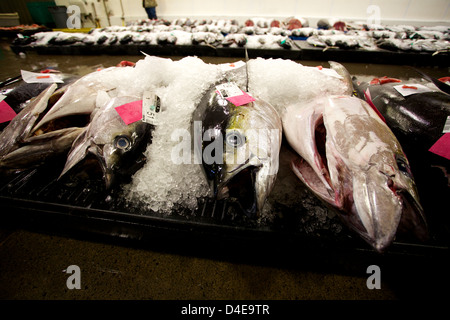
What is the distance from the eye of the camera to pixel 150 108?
1.55 metres

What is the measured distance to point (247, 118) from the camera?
1245 millimetres

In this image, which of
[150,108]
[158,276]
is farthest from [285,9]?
[158,276]

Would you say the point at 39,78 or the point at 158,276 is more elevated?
the point at 39,78

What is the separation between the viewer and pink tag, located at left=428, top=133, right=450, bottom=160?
1.26m

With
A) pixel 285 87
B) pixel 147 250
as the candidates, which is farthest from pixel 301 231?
pixel 285 87

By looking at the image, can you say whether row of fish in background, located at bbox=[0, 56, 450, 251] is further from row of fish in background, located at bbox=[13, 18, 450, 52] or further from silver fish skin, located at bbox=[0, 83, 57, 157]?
row of fish in background, located at bbox=[13, 18, 450, 52]

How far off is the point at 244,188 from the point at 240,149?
0.22 m

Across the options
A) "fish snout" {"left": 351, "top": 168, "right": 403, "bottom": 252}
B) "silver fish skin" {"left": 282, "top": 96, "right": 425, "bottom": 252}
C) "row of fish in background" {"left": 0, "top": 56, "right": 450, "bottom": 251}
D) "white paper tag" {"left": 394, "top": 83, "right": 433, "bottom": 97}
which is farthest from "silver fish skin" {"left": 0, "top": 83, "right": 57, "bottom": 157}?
"white paper tag" {"left": 394, "top": 83, "right": 433, "bottom": 97}

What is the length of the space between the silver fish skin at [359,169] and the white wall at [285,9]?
445 inches

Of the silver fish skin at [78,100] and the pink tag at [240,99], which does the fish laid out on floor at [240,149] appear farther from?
the silver fish skin at [78,100]

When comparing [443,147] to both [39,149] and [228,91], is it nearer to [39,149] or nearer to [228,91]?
[228,91]
